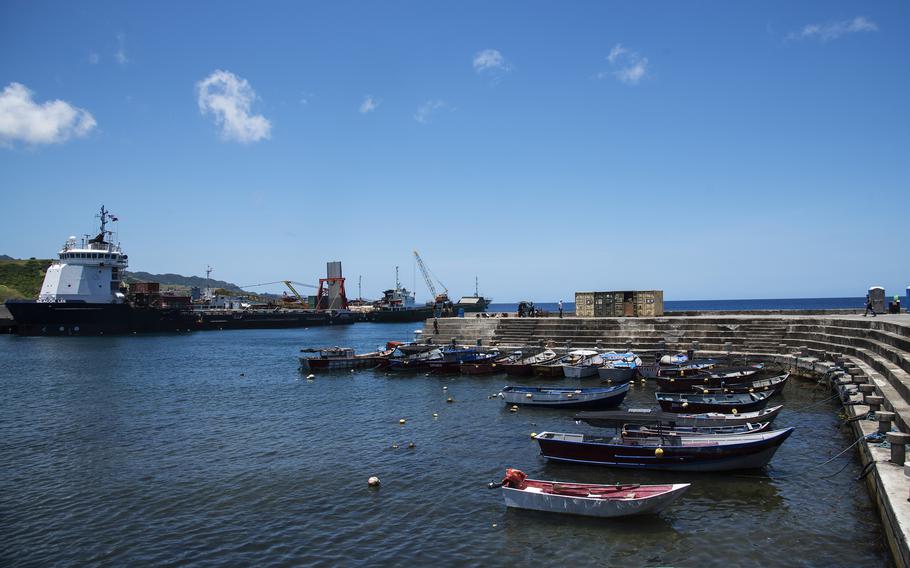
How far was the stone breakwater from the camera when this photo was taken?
13711mm

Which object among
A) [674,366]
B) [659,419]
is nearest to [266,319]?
[674,366]

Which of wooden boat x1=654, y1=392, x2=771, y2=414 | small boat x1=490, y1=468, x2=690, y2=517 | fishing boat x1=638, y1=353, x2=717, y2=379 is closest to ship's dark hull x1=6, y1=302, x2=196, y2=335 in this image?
fishing boat x1=638, y1=353, x2=717, y2=379

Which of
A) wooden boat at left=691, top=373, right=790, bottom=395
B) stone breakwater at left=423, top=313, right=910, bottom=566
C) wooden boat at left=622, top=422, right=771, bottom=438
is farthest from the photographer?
wooden boat at left=691, top=373, right=790, bottom=395

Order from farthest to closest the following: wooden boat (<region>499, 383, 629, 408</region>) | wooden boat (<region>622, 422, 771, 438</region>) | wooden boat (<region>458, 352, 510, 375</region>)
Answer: wooden boat (<region>458, 352, 510, 375</region>)
wooden boat (<region>499, 383, 629, 408</region>)
wooden boat (<region>622, 422, 771, 438</region>)

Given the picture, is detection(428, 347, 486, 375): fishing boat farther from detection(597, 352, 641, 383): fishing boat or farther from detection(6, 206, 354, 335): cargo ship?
detection(6, 206, 354, 335): cargo ship

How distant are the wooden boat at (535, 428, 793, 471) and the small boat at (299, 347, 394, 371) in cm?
3059

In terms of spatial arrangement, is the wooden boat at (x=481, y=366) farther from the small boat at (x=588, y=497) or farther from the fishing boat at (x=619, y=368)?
the small boat at (x=588, y=497)

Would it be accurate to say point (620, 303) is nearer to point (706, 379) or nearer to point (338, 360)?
point (706, 379)

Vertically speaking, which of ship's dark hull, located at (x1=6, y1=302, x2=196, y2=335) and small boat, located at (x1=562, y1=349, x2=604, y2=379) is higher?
ship's dark hull, located at (x1=6, y1=302, x2=196, y2=335)

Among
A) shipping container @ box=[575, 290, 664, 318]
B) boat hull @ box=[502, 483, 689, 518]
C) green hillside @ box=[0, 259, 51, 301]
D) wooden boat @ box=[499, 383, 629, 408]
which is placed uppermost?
green hillside @ box=[0, 259, 51, 301]

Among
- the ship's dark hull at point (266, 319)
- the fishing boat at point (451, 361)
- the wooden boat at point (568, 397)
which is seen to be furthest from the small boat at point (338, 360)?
the ship's dark hull at point (266, 319)

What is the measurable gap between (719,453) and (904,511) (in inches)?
306

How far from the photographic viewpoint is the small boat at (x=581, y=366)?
38.8 metres

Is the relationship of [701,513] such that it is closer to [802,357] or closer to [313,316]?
[802,357]
